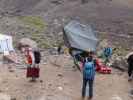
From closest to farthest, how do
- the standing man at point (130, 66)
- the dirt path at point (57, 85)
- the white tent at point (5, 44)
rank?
the dirt path at point (57, 85), the standing man at point (130, 66), the white tent at point (5, 44)

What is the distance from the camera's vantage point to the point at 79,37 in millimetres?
22797

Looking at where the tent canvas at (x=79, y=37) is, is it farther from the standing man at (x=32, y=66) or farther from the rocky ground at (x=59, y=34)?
the standing man at (x=32, y=66)

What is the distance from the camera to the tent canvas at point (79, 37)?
22.0m

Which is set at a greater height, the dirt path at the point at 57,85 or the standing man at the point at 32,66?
the standing man at the point at 32,66

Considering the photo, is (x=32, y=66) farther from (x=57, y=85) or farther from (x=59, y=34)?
(x=59, y=34)

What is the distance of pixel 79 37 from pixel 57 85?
503 cm

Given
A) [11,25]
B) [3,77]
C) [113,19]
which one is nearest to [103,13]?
[113,19]

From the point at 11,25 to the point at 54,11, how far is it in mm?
4948

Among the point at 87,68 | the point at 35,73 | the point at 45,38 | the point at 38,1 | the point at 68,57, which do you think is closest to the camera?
the point at 87,68

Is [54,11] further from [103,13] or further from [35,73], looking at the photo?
[35,73]

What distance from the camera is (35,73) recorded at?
18078 mm

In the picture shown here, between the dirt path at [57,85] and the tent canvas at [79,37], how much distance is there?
1235 millimetres

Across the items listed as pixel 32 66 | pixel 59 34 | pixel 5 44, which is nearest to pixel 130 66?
pixel 32 66

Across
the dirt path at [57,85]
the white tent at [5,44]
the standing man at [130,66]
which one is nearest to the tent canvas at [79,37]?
the dirt path at [57,85]
